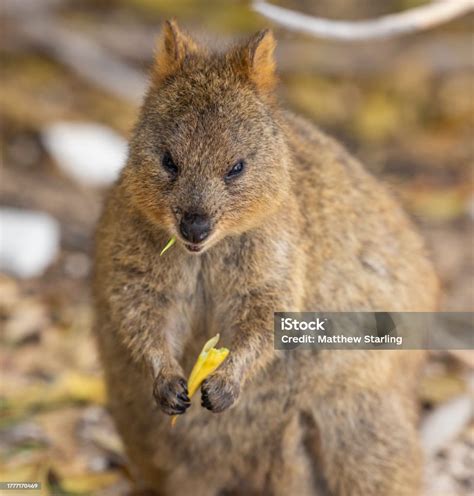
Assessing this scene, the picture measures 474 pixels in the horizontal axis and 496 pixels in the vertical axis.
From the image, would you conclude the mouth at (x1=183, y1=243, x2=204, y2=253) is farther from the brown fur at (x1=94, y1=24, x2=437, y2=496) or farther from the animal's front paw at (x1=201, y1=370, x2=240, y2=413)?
the animal's front paw at (x1=201, y1=370, x2=240, y2=413)

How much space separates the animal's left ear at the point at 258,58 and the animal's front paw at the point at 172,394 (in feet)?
4.76

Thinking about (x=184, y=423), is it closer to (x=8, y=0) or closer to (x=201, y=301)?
(x=201, y=301)

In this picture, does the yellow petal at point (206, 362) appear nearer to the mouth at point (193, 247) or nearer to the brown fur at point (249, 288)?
the brown fur at point (249, 288)

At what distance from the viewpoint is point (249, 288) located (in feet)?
16.5

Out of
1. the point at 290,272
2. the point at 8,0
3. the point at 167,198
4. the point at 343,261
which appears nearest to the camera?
the point at 167,198

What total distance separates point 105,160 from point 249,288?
15.6 ft

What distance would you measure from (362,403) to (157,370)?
125 cm

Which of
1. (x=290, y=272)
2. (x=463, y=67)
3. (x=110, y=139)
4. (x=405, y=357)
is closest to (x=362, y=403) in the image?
(x=405, y=357)

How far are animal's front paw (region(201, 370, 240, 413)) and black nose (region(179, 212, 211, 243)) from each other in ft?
2.21

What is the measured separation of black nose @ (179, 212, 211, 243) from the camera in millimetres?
→ 4508

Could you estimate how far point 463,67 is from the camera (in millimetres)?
10812

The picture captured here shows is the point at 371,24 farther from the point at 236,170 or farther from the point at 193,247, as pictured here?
the point at 193,247


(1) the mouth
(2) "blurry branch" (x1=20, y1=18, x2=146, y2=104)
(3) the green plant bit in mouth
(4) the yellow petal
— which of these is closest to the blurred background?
(2) "blurry branch" (x1=20, y1=18, x2=146, y2=104)

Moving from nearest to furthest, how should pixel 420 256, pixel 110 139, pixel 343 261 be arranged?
pixel 343 261
pixel 420 256
pixel 110 139
